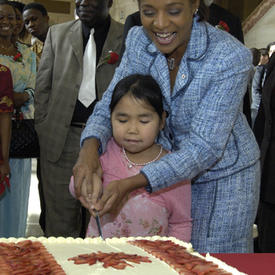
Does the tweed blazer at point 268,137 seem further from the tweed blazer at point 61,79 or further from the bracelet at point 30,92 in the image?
the bracelet at point 30,92

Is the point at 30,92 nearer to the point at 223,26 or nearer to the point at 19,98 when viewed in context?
the point at 19,98

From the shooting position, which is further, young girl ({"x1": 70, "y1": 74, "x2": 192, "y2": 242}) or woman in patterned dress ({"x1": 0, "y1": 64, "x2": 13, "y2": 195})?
woman in patterned dress ({"x1": 0, "y1": 64, "x2": 13, "y2": 195})

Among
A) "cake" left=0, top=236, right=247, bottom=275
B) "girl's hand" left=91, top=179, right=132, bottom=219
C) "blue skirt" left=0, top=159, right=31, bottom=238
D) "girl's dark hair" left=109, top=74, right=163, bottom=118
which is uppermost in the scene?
"girl's dark hair" left=109, top=74, right=163, bottom=118

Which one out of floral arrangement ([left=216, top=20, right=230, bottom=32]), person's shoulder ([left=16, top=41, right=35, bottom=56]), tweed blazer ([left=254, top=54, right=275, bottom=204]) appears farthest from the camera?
person's shoulder ([left=16, top=41, right=35, bottom=56])

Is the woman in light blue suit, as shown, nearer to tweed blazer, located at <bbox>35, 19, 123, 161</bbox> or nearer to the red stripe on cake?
the red stripe on cake

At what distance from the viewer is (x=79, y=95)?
134 inches

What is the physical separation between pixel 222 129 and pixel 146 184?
0.98 ft

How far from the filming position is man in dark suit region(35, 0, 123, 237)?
133 inches

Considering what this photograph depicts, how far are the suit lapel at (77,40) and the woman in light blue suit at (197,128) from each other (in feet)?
4.97

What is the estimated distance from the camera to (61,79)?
3441mm

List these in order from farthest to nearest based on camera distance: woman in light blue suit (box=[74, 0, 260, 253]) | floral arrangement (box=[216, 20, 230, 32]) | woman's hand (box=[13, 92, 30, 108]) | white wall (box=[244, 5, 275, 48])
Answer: white wall (box=[244, 5, 275, 48]) < woman's hand (box=[13, 92, 30, 108]) < floral arrangement (box=[216, 20, 230, 32]) < woman in light blue suit (box=[74, 0, 260, 253])

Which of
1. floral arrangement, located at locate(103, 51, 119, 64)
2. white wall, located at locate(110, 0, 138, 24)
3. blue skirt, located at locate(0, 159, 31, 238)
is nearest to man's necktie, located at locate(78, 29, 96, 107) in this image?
floral arrangement, located at locate(103, 51, 119, 64)

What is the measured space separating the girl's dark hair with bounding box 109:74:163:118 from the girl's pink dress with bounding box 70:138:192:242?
0.29 m

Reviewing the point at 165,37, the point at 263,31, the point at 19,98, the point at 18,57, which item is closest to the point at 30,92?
the point at 19,98
